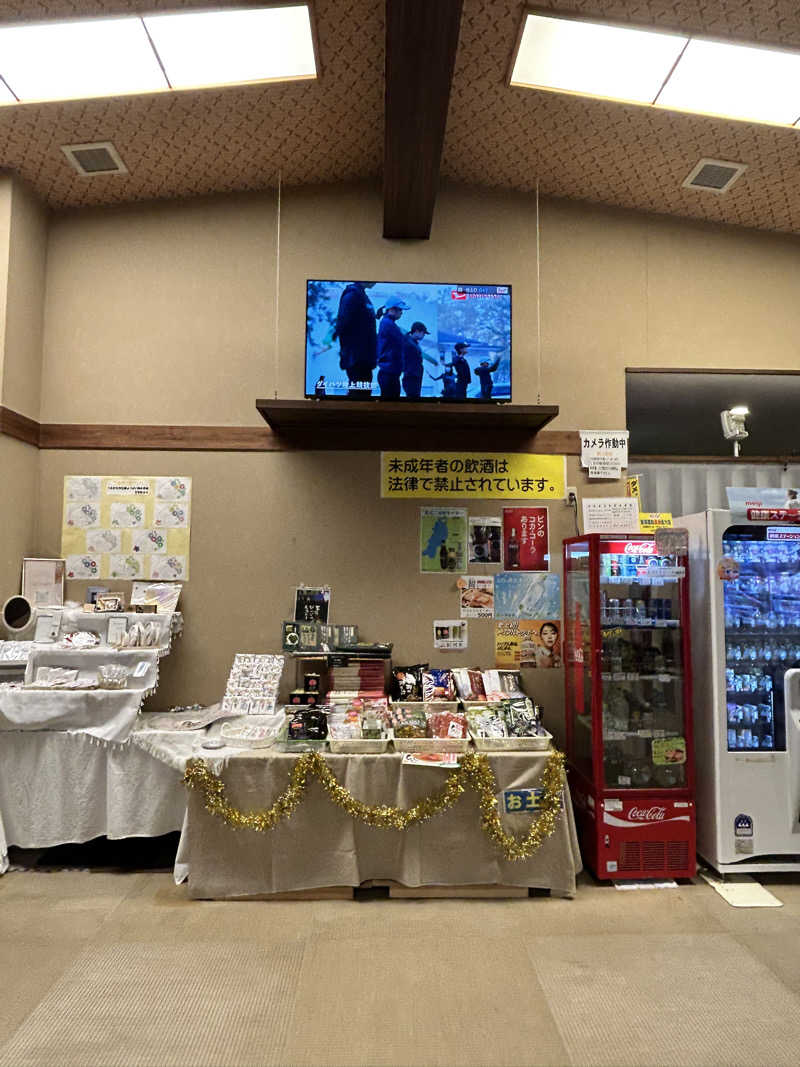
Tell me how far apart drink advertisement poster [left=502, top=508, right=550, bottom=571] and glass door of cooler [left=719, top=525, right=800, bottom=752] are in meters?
1.02

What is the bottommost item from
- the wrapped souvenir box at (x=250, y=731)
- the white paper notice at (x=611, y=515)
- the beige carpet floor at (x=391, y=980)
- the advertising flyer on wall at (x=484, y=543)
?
the beige carpet floor at (x=391, y=980)

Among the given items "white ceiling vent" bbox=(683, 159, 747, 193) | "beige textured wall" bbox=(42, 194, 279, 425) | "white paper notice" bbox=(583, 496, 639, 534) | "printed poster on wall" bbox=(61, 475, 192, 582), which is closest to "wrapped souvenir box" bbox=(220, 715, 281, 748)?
"printed poster on wall" bbox=(61, 475, 192, 582)

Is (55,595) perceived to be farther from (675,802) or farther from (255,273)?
(675,802)

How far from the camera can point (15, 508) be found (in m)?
3.88

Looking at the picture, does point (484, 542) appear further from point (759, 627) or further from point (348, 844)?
point (348, 844)

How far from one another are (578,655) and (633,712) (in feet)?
1.37

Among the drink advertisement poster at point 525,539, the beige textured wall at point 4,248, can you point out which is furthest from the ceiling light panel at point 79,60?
the drink advertisement poster at point 525,539

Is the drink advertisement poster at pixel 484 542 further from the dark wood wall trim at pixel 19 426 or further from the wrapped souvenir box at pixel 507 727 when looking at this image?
the dark wood wall trim at pixel 19 426

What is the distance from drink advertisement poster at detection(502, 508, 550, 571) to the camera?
4125 millimetres

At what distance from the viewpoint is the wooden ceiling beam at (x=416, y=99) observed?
7.95ft

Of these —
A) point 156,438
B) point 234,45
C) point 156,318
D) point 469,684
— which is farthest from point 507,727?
point 234,45

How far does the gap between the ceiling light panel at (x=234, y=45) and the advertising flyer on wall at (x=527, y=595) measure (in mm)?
2881

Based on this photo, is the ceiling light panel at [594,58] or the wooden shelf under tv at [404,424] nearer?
the ceiling light panel at [594,58]

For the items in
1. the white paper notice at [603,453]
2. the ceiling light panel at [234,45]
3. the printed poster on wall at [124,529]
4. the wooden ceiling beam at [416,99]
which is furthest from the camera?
the white paper notice at [603,453]
